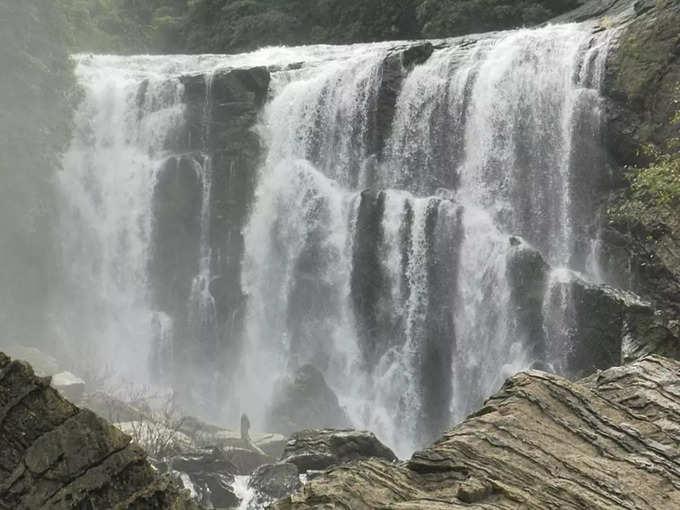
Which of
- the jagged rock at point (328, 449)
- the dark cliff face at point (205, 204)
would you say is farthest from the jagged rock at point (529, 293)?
the dark cliff face at point (205, 204)

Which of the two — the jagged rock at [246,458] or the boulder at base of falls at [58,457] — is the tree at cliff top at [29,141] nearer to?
the jagged rock at [246,458]

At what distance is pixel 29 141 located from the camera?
32.0 meters

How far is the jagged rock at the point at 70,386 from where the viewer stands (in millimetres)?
24109

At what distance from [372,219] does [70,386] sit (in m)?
12.1

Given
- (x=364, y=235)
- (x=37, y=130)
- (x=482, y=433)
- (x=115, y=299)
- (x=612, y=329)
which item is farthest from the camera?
(x=115, y=299)

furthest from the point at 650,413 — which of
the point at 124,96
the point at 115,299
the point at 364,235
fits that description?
the point at 124,96

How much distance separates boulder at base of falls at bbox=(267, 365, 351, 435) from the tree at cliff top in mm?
13008

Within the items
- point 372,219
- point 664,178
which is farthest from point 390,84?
point 664,178

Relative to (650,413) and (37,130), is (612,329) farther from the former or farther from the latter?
(37,130)

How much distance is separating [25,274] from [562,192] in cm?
2307

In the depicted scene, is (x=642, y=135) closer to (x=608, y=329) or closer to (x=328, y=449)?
(x=608, y=329)

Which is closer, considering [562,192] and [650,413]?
[650,413]

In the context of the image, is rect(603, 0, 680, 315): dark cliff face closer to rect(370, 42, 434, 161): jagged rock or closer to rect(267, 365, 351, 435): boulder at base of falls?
rect(370, 42, 434, 161): jagged rock

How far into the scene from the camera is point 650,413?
9.26 m
